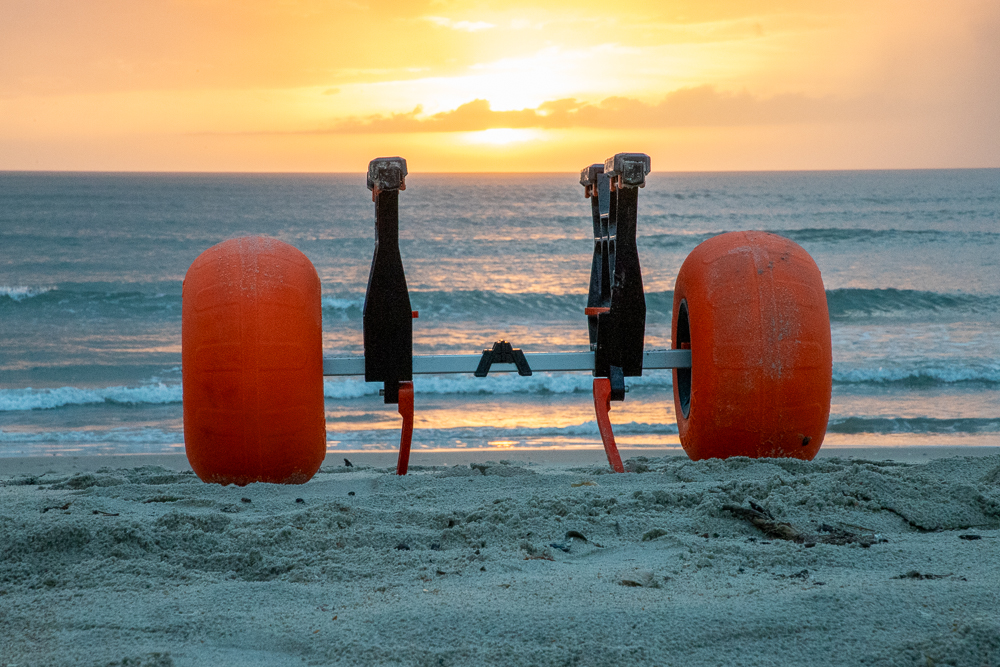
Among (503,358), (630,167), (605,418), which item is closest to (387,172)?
(503,358)

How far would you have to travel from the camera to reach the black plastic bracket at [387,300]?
3.99 m

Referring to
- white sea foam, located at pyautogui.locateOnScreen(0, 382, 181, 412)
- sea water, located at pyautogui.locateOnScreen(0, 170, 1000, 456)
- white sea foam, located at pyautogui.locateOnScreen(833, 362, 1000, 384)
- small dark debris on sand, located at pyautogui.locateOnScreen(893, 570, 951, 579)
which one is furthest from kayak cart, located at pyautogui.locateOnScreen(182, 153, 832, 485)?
white sea foam, located at pyautogui.locateOnScreen(833, 362, 1000, 384)

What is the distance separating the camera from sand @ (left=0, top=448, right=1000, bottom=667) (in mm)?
2100

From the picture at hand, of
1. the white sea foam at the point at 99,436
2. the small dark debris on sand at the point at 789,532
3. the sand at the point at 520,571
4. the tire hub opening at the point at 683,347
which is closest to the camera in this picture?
the sand at the point at 520,571

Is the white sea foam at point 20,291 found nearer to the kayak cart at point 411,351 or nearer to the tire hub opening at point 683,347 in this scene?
the kayak cart at point 411,351

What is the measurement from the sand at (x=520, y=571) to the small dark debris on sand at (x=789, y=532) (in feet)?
0.06

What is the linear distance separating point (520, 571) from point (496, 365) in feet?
5.59

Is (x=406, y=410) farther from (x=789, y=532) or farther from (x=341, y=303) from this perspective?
(x=341, y=303)

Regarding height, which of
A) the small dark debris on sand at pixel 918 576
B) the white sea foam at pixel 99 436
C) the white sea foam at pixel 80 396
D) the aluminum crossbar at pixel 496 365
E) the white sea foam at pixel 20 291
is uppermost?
the aluminum crossbar at pixel 496 365

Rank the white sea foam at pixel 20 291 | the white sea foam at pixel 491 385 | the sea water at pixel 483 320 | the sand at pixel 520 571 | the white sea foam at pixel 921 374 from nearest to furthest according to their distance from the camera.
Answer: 1. the sand at pixel 520 571
2. the sea water at pixel 483 320
3. the white sea foam at pixel 491 385
4. the white sea foam at pixel 921 374
5. the white sea foam at pixel 20 291

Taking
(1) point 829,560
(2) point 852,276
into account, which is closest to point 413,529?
(1) point 829,560

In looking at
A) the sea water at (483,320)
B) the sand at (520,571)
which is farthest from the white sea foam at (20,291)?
the sand at (520,571)

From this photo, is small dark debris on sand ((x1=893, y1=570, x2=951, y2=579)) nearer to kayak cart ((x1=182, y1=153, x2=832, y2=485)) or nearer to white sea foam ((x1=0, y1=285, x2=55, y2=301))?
kayak cart ((x1=182, y1=153, x2=832, y2=485))

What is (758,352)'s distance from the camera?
387 cm
